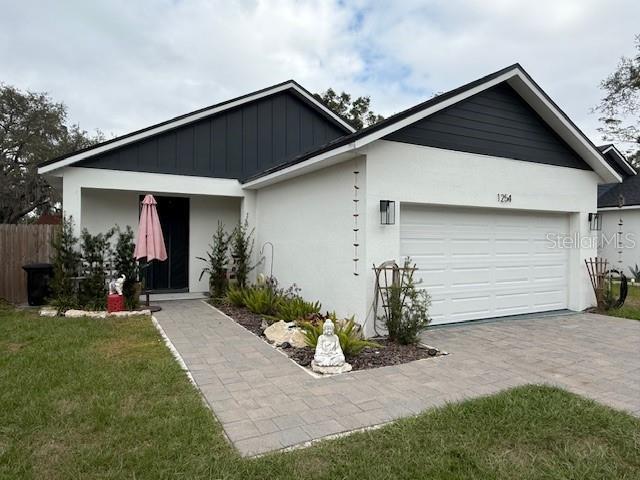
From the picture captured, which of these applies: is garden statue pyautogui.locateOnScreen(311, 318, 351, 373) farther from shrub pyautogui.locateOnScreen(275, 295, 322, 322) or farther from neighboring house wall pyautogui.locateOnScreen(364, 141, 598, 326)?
shrub pyautogui.locateOnScreen(275, 295, 322, 322)

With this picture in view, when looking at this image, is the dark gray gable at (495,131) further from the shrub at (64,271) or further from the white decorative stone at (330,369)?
the shrub at (64,271)

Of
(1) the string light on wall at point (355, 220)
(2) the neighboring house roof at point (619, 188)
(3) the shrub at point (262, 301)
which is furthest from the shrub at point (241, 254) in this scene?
(2) the neighboring house roof at point (619, 188)

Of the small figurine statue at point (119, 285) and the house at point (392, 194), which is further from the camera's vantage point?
the small figurine statue at point (119, 285)

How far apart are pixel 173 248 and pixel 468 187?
7.37 m

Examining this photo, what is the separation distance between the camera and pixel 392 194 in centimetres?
655

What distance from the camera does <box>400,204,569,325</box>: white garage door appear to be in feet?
23.5

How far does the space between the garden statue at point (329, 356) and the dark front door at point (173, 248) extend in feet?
A: 22.4

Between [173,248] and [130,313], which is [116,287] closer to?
[130,313]

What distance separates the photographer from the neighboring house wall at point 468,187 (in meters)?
6.40

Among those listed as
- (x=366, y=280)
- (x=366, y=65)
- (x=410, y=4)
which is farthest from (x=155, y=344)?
(x=366, y=65)

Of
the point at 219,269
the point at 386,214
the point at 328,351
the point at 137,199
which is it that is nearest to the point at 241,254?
the point at 219,269

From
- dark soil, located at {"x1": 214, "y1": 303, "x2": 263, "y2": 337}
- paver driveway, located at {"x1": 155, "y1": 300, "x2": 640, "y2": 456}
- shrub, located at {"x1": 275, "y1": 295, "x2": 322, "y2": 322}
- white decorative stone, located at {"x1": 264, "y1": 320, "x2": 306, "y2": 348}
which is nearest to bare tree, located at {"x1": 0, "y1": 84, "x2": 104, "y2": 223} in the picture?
dark soil, located at {"x1": 214, "y1": 303, "x2": 263, "y2": 337}

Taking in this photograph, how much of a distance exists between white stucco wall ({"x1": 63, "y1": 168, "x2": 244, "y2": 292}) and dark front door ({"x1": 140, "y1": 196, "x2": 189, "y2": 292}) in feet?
0.56

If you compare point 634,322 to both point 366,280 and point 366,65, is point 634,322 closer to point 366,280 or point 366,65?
point 366,280
